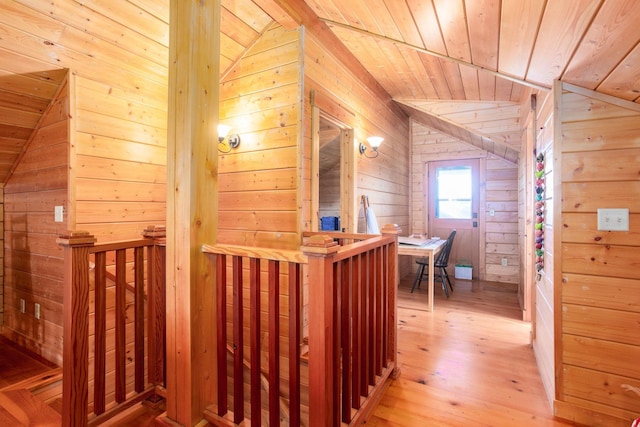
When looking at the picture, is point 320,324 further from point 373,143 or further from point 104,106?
point 373,143

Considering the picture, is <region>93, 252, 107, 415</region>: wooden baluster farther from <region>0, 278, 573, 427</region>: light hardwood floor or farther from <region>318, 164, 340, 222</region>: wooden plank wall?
<region>318, 164, 340, 222</region>: wooden plank wall

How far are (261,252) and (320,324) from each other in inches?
16.0

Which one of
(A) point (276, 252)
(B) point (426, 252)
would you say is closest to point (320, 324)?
(A) point (276, 252)

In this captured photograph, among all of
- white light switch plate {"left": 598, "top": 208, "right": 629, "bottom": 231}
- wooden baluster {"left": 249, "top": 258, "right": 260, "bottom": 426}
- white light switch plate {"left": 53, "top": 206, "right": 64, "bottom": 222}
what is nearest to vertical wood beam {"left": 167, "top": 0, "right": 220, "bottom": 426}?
wooden baluster {"left": 249, "top": 258, "right": 260, "bottom": 426}

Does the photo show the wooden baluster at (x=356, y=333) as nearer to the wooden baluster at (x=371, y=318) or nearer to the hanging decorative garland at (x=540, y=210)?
the wooden baluster at (x=371, y=318)

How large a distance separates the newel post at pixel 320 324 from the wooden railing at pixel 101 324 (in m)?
1.08

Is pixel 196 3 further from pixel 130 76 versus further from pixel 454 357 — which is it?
pixel 454 357

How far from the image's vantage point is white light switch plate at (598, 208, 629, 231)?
1594 mm

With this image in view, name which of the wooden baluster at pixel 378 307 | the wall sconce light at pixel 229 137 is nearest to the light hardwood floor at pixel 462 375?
the wooden baluster at pixel 378 307

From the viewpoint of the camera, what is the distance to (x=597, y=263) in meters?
1.66

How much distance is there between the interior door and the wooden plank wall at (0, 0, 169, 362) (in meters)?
4.26

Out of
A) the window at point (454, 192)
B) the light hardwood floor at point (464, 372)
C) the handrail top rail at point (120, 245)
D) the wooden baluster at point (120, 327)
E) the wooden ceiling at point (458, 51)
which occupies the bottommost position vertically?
the light hardwood floor at point (464, 372)

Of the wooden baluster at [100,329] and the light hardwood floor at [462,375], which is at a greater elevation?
the wooden baluster at [100,329]

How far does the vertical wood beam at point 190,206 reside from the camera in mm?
1457
